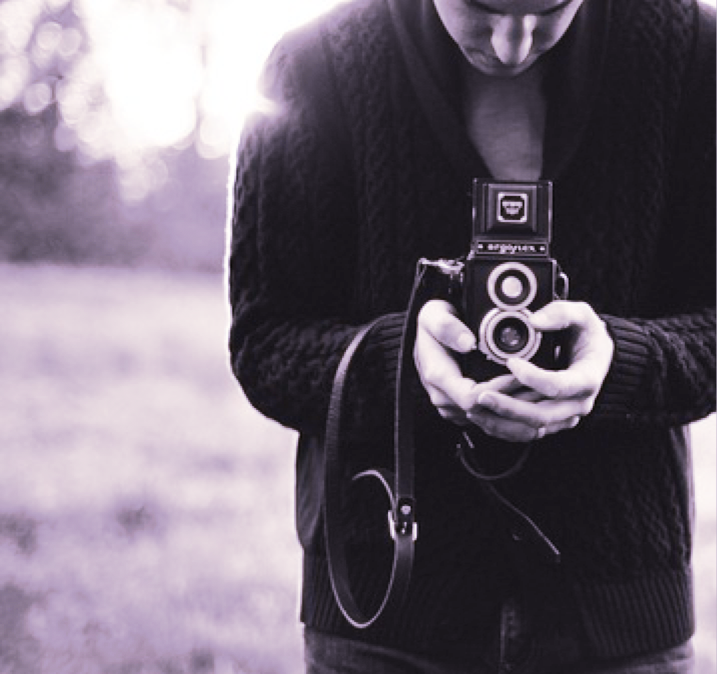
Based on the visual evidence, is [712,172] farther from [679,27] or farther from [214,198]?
[214,198]

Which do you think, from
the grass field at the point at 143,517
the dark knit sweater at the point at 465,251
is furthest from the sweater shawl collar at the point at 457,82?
the grass field at the point at 143,517

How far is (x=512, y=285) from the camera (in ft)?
3.16

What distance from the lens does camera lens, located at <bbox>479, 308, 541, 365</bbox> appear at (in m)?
0.94

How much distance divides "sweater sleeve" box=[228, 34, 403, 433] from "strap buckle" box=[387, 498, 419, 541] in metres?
0.09

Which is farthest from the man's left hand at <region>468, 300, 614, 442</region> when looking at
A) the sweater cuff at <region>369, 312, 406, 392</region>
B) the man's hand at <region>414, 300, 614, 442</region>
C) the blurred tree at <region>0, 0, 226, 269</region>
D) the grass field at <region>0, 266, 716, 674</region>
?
the blurred tree at <region>0, 0, 226, 269</region>

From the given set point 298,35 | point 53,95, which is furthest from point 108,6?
point 298,35

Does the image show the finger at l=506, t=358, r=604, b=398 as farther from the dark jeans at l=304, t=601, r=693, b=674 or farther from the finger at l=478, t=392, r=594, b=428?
the dark jeans at l=304, t=601, r=693, b=674

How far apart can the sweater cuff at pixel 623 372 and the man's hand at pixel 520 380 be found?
2cm

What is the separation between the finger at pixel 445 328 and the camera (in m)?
0.92

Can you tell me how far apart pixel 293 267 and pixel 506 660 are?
313mm

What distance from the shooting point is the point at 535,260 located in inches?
37.7

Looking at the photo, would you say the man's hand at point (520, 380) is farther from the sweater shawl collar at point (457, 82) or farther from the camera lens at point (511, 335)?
the sweater shawl collar at point (457, 82)

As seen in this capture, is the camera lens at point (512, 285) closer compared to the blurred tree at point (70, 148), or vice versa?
the camera lens at point (512, 285)

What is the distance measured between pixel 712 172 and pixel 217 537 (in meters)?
2.67
